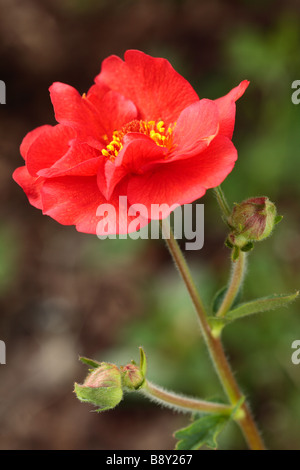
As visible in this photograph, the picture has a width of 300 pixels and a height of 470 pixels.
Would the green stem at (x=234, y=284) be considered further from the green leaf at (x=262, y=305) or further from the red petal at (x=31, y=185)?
the red petal at (x=31, y=185)

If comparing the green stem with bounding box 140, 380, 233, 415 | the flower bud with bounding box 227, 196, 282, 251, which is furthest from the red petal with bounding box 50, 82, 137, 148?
the green stem with bounding box 140, 380, 233, 415

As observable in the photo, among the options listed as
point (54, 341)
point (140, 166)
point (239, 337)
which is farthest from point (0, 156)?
point (140, 166)

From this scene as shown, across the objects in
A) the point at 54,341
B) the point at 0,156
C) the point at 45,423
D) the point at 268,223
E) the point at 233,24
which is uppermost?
the point at 233,24

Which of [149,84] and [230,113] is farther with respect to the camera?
[149,84]

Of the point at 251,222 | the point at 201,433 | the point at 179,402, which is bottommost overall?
the point at 201,433

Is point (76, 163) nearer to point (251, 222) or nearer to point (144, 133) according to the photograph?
point (144, 133)

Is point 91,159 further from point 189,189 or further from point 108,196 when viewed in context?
point 189,189

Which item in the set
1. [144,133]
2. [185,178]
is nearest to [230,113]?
[185,178]
